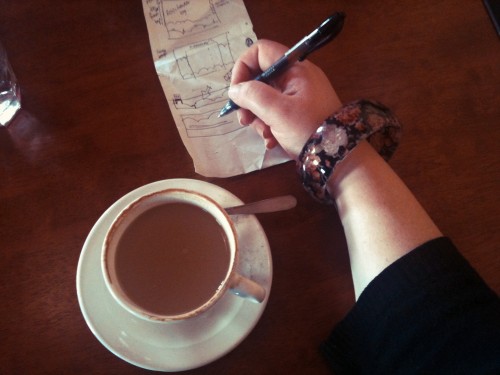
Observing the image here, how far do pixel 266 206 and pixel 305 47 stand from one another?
24 cm

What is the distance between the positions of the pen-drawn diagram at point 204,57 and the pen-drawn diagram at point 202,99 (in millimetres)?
40

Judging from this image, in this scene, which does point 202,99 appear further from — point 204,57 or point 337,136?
point 337,136

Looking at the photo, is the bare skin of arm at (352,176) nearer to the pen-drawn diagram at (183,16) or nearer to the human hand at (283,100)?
the human hand at (283,100)

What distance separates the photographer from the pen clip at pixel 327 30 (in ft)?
1.84

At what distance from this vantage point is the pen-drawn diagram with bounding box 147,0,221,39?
0.79 m

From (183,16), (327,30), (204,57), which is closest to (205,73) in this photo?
(204,57)

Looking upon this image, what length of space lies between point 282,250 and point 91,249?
0.92 feet

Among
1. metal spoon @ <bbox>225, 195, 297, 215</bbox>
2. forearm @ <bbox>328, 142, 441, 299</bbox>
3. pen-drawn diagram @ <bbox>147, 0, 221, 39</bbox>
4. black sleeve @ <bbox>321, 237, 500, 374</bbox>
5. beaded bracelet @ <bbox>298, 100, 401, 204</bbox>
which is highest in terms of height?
pen-drawn diagram @ <bbox>147, 0, 221, 39</bbox>

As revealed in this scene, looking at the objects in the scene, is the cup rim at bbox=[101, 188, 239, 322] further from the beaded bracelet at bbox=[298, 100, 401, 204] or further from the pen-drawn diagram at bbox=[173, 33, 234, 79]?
the pen-drawn diagram at bbox=[173, 33, 234, 79]

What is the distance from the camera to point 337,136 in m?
0.57

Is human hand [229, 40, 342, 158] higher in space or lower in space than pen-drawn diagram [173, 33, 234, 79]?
lower

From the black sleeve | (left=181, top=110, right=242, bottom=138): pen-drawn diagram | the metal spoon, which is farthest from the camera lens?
(left=181, top=110, right=242, bottom=138): pen-drawn diagram

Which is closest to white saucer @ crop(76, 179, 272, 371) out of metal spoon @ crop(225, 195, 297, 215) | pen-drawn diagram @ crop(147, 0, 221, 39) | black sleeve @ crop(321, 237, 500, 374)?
metal spoon @ crop(225, 195, 297, 215)

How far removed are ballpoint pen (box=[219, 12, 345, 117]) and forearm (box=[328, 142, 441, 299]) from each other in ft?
0.56
